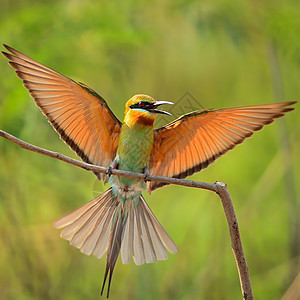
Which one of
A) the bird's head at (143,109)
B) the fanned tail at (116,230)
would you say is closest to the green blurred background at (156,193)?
the fanned tail at (116,230)

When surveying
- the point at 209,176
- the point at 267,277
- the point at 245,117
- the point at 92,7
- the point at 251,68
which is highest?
the point at 92,7

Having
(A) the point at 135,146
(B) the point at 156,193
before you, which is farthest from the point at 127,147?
(B) the point at 156,193

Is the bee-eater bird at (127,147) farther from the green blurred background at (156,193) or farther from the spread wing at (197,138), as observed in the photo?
the green blurred background at (156,193)

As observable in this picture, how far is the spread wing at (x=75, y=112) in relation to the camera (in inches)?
68.7

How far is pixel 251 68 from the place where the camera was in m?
3.77

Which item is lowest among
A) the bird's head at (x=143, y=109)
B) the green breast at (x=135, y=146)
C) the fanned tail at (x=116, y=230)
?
the fanned tail at (x=116, y=230)

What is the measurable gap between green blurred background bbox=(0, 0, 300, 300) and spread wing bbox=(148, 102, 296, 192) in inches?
20.3

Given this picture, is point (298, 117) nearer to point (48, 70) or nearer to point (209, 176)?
point (209, 176)

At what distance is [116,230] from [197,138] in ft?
1.35

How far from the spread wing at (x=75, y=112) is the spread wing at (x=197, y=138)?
0.17 m

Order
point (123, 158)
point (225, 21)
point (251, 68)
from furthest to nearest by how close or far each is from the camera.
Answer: point (251, 68) → point (225, 21) → point (123, 158)

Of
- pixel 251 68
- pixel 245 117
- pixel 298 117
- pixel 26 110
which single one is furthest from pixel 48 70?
pixel 251 68

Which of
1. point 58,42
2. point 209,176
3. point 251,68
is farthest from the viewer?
point 251,68

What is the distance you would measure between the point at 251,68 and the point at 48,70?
7.50 ft
